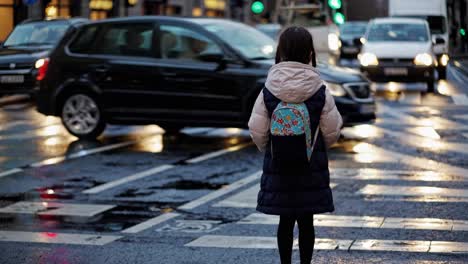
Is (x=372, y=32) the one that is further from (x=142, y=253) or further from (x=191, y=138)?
(x=142, y=253)

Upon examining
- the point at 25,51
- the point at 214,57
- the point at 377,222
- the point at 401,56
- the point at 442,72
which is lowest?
the point at 442,72

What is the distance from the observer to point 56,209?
10.1 meters

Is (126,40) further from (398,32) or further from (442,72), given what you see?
(442,72)

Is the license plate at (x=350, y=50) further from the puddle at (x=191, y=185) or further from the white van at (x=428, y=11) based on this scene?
the puddle at (x=191, y=185)

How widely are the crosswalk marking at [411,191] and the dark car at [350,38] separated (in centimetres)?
3452

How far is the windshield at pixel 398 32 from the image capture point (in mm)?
28031

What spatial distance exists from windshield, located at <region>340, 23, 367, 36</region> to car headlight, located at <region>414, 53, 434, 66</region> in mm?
25355

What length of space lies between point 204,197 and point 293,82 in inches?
173

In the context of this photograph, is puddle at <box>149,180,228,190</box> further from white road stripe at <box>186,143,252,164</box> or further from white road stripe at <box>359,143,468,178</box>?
white road stripe at <box>359,143,468,178</box>

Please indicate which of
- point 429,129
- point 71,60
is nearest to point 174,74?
point 71,60

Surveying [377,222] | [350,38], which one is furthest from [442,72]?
[377,222]

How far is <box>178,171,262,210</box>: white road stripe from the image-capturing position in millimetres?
10227

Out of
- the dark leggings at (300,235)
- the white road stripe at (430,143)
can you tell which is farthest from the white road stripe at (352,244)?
the white road stripe at (430,143)

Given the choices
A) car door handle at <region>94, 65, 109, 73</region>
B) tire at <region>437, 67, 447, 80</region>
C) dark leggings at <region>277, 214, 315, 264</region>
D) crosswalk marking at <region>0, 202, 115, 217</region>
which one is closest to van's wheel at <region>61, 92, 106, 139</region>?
car door handle at <region>94, 65, 109, 73</region>
